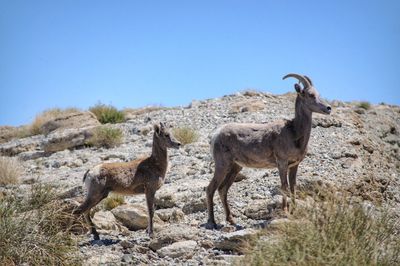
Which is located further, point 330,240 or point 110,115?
point 110,115

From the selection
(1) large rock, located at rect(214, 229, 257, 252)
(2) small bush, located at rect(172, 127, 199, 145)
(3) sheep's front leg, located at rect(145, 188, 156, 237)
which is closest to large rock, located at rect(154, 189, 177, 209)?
(3) sheep's front leg, located at rect(145, 188, 156, 237)

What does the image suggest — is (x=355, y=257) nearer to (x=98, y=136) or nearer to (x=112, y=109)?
(x=98, y=136)

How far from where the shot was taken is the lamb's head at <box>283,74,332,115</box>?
10.7 meters

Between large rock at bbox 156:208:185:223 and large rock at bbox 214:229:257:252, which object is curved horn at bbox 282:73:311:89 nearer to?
large rock at bbox 156:208:185:223

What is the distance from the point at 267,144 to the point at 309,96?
119 centimetres

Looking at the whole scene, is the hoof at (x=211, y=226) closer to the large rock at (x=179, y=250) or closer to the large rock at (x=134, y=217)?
the large rock at (x=134, y=217)

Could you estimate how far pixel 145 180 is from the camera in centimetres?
1077

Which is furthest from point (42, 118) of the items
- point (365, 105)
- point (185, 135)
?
point (365, 105)

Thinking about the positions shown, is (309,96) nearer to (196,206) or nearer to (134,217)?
(196,206)

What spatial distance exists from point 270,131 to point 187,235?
2.72 metres

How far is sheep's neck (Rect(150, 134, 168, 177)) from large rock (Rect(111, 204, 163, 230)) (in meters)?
0.97

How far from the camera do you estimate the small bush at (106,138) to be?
20.4 m

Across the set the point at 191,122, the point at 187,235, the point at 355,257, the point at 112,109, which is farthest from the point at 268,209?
the point at 112,109

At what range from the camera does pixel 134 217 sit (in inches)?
448
